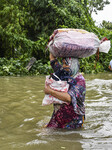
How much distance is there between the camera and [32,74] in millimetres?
A: 11383

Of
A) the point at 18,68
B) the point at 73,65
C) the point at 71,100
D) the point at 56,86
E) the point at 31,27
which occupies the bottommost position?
the point at 18,68

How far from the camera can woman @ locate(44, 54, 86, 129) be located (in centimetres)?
256

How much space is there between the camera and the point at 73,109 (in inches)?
105

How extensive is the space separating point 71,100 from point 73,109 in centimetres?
16

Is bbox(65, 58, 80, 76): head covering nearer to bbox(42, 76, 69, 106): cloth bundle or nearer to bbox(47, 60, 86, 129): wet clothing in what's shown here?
bbox(47, 60, 86, 129): wet clothing

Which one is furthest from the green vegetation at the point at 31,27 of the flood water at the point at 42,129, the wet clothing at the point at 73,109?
the wet clothing at the point at 73,109

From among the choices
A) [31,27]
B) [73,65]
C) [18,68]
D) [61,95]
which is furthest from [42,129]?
[31,27]

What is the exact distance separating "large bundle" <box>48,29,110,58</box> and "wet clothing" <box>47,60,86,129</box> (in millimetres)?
247

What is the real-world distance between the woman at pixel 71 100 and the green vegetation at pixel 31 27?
317 inches

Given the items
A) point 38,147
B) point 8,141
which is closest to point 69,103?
point 38,147

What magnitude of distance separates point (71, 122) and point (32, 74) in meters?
8.75

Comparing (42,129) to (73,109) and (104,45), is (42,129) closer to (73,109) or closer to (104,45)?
(73,109)

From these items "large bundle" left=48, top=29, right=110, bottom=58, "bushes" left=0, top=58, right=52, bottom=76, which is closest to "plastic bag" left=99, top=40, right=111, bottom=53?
Answer: "large bundle" left=48, top=29, right=110, bottom=58

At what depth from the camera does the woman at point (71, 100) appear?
2.56m
